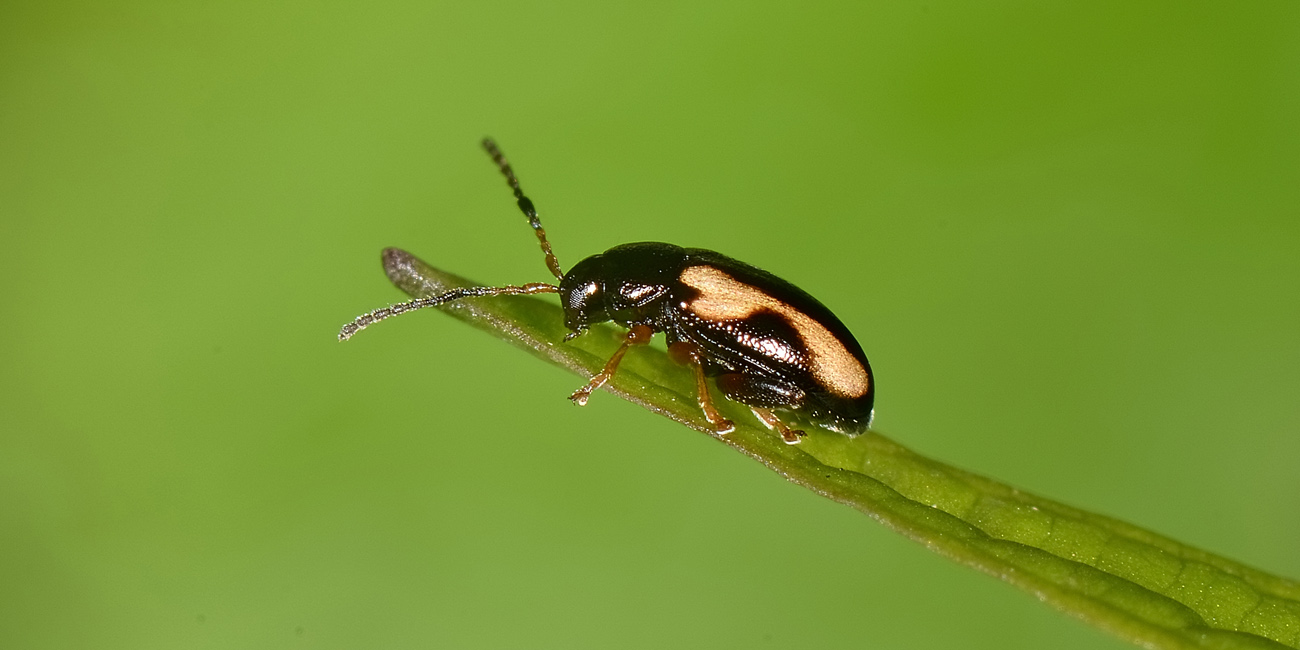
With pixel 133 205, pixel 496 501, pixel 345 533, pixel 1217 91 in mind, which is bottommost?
pixel 345 533

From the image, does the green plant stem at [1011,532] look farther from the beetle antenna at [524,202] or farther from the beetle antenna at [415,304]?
the beetle antenna at [524,202]

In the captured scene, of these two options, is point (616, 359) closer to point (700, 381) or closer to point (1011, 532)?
point (700, 381)

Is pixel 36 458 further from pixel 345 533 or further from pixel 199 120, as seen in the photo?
pixel 199 120

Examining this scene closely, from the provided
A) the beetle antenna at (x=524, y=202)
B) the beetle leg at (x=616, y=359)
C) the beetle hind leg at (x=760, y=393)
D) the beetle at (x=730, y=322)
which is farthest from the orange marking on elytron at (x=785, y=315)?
the beetle antenna at (x=524, y=202)

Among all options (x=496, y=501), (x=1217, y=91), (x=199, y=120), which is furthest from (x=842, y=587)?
(x=199, y=120)

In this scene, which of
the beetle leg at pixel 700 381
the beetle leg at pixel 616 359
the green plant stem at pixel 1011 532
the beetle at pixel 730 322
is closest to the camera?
the green plant stem at pixel 1011 532

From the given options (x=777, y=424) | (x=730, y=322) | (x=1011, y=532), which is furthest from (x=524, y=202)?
(x=1011, y=532)

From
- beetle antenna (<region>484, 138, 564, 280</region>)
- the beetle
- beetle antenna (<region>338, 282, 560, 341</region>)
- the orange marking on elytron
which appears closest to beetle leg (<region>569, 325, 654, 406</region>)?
the beetle

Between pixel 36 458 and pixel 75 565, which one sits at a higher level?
pixel 36 458
